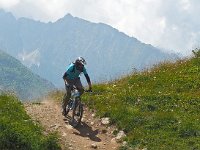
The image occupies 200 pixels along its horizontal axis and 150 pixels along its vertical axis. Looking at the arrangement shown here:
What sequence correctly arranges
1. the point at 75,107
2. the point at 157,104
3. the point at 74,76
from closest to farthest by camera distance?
the point at 75,107 < the point at 74,76 < the point at 157,104

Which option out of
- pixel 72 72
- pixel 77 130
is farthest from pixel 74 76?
pixel 77 130

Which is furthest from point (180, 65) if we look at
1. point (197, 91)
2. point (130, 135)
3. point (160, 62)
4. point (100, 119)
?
point (130, 135)

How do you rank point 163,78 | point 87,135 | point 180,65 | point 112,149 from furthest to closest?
point 180,65
point 163,78
point 87,135
point 112,149

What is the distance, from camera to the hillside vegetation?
14398 millimetres

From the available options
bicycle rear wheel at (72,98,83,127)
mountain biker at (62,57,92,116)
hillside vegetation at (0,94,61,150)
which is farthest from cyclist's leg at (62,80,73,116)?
hillside vegetation at (0,94,61,150)

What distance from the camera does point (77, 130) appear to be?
19.6 metres

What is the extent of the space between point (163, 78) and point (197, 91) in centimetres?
251

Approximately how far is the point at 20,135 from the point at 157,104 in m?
8.34

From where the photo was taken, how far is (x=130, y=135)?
1800cm

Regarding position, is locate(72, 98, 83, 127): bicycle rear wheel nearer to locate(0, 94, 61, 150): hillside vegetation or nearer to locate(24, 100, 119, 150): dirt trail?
locate(24, 100, 119, 150): dirt trail

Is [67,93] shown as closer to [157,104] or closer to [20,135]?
[157,104]

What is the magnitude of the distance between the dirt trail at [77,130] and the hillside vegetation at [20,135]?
45.1 inches

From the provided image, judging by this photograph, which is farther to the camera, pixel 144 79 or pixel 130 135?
pixel 144 79

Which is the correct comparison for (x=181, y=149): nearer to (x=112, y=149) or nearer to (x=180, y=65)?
(x=112, y=149)
